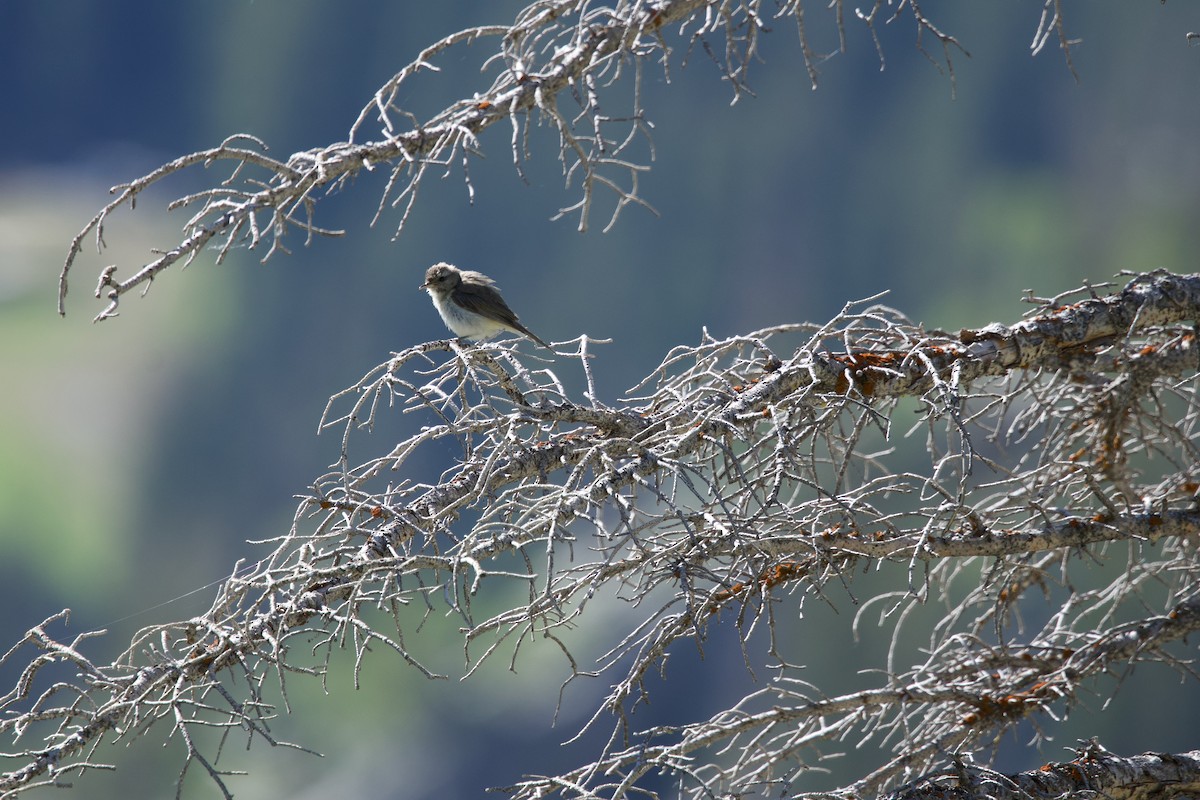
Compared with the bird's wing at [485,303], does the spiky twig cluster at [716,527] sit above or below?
below

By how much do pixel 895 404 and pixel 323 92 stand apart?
11668mm

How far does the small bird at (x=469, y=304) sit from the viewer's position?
4.69m

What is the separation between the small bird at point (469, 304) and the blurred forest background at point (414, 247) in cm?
707

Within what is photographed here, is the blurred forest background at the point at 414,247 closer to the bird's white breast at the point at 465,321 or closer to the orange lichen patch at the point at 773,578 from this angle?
the bird's white breast at the point at 465,321

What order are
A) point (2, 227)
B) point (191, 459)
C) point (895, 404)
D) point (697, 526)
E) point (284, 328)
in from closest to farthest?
point (697, 526), point (895, 404), point (2, 227), point (191, 459), point (284, 328)

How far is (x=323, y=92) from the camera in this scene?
13312 millimetres

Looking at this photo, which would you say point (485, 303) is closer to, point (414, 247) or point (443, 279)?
point (443, 279)

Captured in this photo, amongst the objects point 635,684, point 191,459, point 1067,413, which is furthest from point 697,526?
point 191,459

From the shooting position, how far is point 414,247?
13.1 metres

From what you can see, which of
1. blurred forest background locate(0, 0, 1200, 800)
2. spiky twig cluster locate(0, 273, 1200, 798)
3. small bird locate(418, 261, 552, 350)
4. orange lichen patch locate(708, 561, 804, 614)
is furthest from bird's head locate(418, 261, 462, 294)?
blurred forest background locate(0, 0, 1200, 800)

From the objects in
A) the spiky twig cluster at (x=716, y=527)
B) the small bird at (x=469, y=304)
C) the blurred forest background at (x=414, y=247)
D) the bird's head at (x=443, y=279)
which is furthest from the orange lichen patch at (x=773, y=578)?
the blurred forest background at (x=414, y=247)

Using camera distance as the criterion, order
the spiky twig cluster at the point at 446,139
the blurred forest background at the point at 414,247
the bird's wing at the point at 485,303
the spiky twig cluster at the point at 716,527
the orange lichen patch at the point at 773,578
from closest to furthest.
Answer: the spiky twig cluster at the point at 716,527, the spiky twig cluster at the point at 446,139, the orange lichen patch at the point at 773,578, the bird's wing at the point at 485,303, the blurred forest background at the point at 414,247

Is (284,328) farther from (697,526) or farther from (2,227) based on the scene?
(697,526)

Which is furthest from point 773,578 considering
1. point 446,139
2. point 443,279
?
point 443,279
